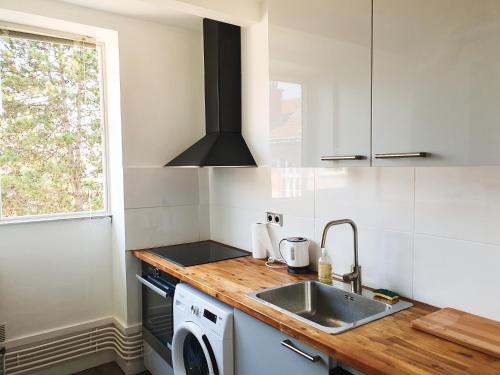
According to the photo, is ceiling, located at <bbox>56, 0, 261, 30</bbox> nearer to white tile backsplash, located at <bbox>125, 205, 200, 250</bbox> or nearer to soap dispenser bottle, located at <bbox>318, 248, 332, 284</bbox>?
white tile backsplash, located at <bbox>125, 205, 200, 250</bbox>

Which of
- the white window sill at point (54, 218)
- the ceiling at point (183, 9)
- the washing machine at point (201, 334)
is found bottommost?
the washing machine at point (201, 334)

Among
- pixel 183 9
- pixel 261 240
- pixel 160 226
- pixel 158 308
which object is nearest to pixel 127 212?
pixel 160 226

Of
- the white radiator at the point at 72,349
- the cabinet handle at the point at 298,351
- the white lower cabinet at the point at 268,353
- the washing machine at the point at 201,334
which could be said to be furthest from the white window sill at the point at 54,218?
the cabinet handle at the point at 298,351

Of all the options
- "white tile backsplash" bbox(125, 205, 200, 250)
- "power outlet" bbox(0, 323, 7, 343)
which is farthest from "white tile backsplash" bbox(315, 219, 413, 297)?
"power outlet" bbox(0, 323, 7, 343)

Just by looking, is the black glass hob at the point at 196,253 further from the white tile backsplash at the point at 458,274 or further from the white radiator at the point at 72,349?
the white tile backsplash at the point at 458,274

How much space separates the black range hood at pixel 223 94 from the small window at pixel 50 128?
0.68m

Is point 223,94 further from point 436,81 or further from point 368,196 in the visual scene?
point 436,81

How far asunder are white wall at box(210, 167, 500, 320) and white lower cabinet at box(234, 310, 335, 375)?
0.59 meters

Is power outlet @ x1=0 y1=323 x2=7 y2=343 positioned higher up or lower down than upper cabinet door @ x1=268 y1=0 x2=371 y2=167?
lower down

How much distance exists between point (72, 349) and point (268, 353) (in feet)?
5.75

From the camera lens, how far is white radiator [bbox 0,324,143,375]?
7.91ft

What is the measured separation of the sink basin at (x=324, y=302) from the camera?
162 centimetres

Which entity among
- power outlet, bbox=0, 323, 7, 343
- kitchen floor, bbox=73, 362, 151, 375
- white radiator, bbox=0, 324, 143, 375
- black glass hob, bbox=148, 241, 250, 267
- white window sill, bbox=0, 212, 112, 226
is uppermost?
white window sill, bbox=0, 212, 112, 226

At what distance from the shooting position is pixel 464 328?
1289 mm
